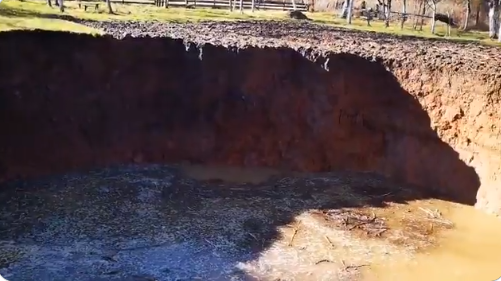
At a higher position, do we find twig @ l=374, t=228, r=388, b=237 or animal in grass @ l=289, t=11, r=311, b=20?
animal in grass @ l=289, t=11, r=311, b=20

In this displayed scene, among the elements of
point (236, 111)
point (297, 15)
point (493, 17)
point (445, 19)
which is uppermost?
point (493, 17)

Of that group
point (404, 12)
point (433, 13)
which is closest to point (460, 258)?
point (433, 13)

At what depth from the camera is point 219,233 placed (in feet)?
33.2

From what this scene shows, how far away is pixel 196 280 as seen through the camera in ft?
28.4

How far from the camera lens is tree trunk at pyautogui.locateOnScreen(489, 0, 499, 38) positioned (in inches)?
512

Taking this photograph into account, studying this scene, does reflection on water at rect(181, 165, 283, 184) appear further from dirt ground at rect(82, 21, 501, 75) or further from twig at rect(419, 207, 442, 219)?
twig at rect(419, 207, 442, 219)

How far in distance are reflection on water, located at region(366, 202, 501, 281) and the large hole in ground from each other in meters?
1.13

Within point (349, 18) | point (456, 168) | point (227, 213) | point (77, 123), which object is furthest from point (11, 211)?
point (349, 18)

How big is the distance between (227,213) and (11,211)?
12.8 ft

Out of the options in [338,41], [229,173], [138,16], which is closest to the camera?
[229,173]

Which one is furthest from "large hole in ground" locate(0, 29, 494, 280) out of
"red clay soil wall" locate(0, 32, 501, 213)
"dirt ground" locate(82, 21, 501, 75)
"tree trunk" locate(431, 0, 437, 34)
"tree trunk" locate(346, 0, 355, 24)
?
"tree trunk" locate(346, 0, 355, 24)

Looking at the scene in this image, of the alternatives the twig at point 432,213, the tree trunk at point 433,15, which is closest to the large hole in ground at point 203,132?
the twig at point 432,213

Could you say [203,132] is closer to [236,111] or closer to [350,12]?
[236,111]

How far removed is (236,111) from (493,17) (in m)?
6.28
